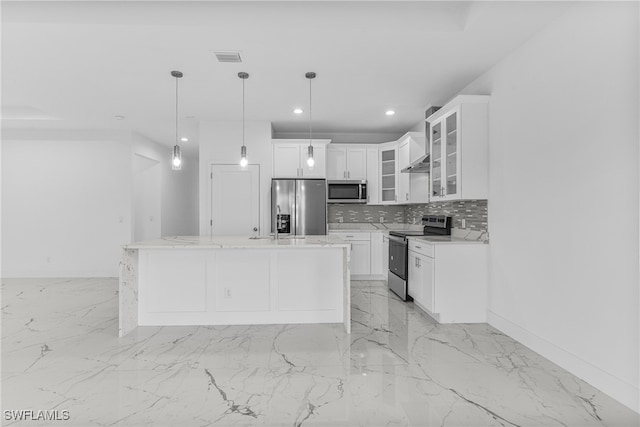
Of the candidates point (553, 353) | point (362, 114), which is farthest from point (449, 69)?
point (553, 353)

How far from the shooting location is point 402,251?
430 cm

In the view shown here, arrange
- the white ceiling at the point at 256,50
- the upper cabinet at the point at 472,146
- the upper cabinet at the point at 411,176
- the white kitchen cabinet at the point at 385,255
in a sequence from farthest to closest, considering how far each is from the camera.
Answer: the white kitchen cabinet at the point at 385,255 < the upper cabinet at the point at 411,176 < the upper cabinet at the point at 472,146 < the white ceiling at the point at 256,50

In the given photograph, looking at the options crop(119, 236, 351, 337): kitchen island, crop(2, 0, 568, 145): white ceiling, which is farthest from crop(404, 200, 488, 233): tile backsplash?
crop(119, 236, 351, 337): kitchen island

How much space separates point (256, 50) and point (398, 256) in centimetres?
305

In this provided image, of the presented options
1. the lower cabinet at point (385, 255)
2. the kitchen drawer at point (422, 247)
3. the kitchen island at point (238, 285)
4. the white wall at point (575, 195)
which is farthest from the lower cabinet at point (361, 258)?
the white wall at point (575, 195)

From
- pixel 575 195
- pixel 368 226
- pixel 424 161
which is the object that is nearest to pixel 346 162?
pixel 368 226

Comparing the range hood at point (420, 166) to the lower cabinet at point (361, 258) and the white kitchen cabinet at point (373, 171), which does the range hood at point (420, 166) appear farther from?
the lower cabinet at point (361, 258)

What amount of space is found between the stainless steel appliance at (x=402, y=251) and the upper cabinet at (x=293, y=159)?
5.37ft

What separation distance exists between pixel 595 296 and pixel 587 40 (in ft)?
5.64

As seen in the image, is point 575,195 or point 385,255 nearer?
point 575,195

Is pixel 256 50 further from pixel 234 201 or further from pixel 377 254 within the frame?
pixel 377 254

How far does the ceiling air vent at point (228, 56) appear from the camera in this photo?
298 cm

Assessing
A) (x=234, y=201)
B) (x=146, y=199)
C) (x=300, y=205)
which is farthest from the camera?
(x=146, y=199)

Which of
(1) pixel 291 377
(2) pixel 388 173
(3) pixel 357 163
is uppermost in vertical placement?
(3) pixel 357 163
